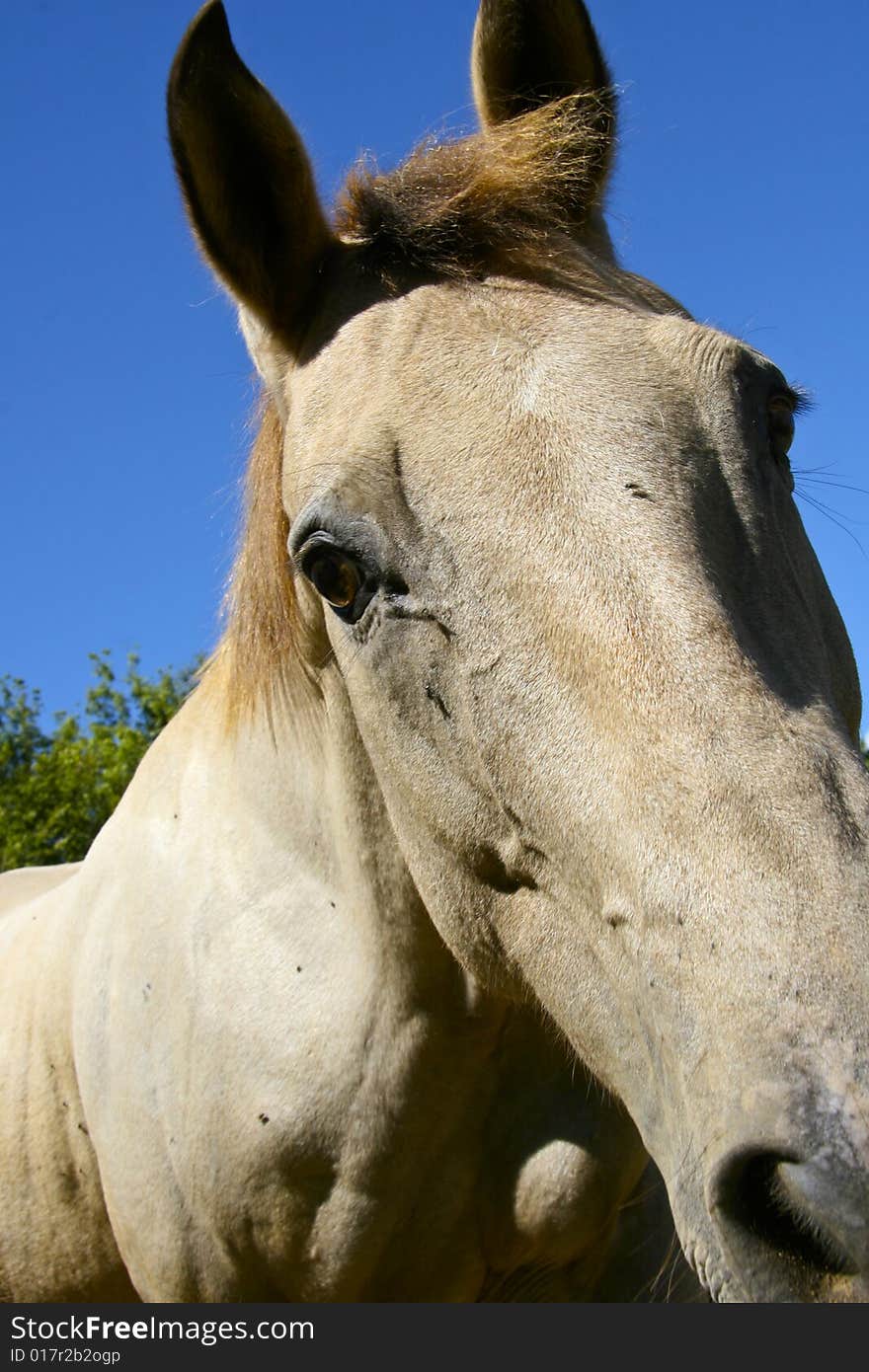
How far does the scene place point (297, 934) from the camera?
3.09m

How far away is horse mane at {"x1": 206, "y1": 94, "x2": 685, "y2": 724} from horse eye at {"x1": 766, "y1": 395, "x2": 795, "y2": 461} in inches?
16.1

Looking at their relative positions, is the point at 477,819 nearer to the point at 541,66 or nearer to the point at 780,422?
the point at 780,422

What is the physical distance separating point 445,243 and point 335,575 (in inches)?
37.5

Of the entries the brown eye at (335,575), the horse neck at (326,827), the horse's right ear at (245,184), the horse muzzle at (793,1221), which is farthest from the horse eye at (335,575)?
the horse muzzle at (793,1221)

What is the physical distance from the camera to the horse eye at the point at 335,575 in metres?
2.52

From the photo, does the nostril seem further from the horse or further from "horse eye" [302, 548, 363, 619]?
"horse eye" [302, 548, 363, 619]

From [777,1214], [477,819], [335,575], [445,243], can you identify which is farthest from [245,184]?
[777,1214]

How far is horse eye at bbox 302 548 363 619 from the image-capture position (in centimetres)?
252

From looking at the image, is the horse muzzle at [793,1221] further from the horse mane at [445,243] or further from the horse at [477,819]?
the horse mane at [445,243]

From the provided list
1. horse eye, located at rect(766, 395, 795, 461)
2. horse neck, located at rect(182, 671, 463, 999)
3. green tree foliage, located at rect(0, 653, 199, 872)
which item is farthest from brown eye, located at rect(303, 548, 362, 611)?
green tree foliage, located at rect(0, 653, 199, 872)

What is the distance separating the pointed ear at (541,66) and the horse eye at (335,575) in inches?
58.9

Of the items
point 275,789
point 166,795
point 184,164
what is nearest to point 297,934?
point 275,789

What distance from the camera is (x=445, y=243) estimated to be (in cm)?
287

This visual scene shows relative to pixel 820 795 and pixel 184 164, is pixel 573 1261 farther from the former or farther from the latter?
pixel 184 164
